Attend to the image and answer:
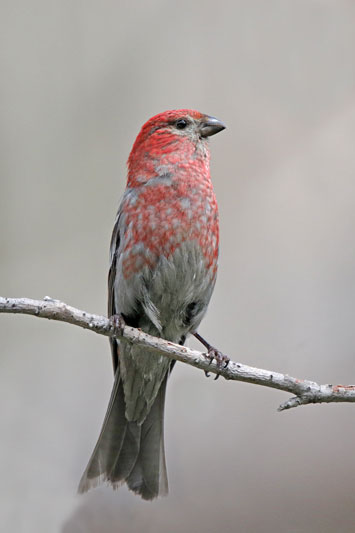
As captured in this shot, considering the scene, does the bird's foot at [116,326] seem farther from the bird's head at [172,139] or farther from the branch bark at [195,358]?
the bird's head at [172,139]

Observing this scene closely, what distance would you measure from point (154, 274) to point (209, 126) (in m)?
1.12

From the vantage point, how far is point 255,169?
5.54 meters

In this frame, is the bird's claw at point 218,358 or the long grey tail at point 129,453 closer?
the bird's claw at point 218,358

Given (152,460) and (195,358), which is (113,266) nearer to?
(195,358)

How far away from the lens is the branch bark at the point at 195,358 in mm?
3426

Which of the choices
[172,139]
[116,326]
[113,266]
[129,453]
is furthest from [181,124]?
[129,453]

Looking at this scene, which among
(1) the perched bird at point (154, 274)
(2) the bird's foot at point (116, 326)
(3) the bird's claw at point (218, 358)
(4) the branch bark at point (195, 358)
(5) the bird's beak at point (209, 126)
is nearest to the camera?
(4) the branch bark at point (195, 358)

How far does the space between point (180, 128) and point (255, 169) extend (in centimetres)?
93

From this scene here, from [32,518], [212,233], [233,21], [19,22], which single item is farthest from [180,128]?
[32,518]

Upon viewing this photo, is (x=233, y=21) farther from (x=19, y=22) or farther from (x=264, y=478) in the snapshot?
(x=264, y=478)

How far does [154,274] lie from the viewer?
4449 millimetres

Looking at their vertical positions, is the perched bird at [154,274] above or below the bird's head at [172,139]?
below

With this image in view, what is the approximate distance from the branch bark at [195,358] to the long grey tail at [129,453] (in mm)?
1133

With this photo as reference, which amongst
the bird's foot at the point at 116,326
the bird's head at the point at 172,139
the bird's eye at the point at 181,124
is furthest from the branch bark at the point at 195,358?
the bird's eye at the point at 181,124
